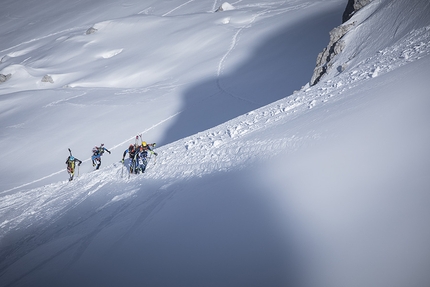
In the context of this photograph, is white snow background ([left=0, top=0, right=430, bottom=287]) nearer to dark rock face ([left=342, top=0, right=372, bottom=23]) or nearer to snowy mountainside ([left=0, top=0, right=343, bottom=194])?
snowy mountainside ([left=0, top=0, right=343, bottom=194])

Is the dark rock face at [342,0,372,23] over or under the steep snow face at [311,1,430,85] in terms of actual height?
over

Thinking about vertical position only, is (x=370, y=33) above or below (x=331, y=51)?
below

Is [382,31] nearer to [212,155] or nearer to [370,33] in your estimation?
[370,33]

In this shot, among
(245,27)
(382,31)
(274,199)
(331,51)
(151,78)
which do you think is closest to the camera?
(274,199)

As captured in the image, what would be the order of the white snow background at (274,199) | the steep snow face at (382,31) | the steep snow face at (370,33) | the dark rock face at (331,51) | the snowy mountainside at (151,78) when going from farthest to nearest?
the snowy mountainside at (151,78), the dark rock face at (331,51), the steep snow face at (370,33), the steep snow face at (382,31), the white snow background at (274,199)

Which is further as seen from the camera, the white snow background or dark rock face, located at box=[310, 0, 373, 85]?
dark rock face, located at box=[310, 0, 373, 85]

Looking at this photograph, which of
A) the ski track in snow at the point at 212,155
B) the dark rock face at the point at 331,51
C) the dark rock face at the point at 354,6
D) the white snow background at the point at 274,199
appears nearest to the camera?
the white snow background at the point at 274,199

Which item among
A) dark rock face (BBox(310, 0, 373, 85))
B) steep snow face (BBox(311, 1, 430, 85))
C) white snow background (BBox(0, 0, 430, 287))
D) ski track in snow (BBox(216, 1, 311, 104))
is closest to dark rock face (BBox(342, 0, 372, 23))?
dark rock face (BBox(310, 0, 373, 85))

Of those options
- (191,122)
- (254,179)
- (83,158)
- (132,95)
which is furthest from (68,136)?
(254,179)

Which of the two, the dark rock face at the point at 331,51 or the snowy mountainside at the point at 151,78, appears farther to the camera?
the snowy mountainside at the point at 151,78

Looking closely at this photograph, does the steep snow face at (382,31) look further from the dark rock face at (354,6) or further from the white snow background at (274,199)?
the dark rock face at (354,6)

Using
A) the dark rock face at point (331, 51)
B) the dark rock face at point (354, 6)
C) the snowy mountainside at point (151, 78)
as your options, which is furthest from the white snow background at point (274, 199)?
the dark rock face at point (354, 6)

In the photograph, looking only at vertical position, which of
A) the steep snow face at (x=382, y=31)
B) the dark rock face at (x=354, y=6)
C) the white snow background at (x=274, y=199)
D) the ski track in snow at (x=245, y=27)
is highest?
the ski track in snow at (x=245, y=27)

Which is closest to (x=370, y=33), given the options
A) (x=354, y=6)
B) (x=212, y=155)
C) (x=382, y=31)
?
(x=382, y=31)
